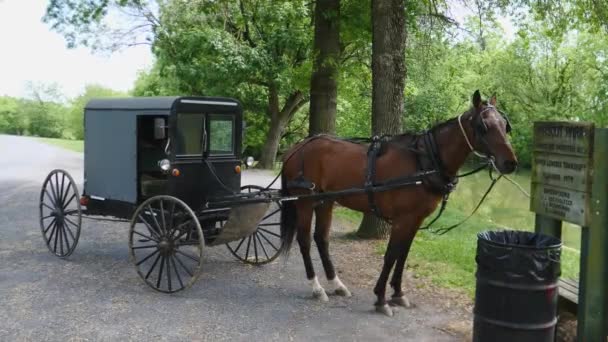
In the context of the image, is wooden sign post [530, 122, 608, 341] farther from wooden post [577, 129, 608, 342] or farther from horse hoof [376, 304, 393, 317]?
horse hoof [376, 304, 393, 317]

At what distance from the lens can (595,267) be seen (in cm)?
477

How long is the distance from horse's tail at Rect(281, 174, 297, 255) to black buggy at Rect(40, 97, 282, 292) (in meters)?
0.18

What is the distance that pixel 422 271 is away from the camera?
8.13 m

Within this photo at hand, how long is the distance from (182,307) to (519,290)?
3.63 metres

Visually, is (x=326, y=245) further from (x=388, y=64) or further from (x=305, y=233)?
(x=388, y=64)

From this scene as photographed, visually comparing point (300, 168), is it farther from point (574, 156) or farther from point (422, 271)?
point (574, 156)

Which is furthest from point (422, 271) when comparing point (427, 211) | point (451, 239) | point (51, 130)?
point (51, 130)

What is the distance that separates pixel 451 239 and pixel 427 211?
5141 millimetres

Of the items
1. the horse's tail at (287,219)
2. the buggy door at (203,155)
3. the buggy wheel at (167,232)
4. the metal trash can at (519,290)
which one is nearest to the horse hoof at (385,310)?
the horse's tail at (287,219)

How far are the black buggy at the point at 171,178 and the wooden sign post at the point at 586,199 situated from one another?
3.26m

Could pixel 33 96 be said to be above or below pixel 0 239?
above

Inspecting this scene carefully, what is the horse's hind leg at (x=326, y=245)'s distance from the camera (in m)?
6.91

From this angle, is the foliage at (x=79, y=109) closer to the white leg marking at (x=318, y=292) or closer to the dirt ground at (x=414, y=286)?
the dirt ground at (x=414, y=286)

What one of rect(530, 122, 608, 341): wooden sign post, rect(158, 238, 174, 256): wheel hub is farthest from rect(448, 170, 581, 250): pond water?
rect(158, 238, 174, 256): wheel hub
